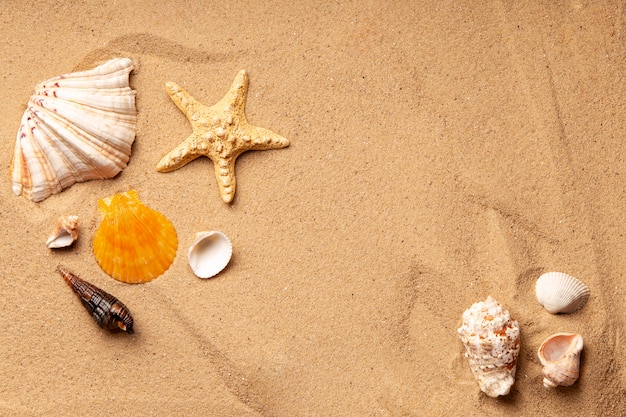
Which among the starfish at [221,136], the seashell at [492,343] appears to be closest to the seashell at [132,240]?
the starfish at [221,136]

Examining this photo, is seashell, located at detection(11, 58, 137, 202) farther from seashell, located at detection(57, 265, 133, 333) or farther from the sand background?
seashell, located at detection(57, 265, 133, 333)

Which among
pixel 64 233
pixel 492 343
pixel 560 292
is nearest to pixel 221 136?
pixel 64 233

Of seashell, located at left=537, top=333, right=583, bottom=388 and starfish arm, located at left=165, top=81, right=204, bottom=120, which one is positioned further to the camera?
starfish arm, located at left=165, top=81, right=204, bottom=120

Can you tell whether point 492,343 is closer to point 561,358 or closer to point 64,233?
point 561,358

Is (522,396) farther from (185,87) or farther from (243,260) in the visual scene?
(185,87)

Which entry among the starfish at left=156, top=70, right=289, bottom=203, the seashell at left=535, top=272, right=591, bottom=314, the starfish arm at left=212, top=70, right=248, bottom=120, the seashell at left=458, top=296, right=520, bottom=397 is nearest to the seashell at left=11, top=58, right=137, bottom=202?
the starfish at left=156, top=70, right=289, bottom=203

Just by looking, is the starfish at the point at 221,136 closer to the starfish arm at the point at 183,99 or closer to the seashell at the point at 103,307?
the starfish arm at the point at 183,99

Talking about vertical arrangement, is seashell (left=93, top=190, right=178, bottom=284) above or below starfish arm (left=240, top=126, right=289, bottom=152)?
below

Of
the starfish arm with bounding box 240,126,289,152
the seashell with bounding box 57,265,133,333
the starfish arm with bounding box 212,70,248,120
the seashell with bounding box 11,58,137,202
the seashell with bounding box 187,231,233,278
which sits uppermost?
the starfish arm with bounding box 212,70,248,120
